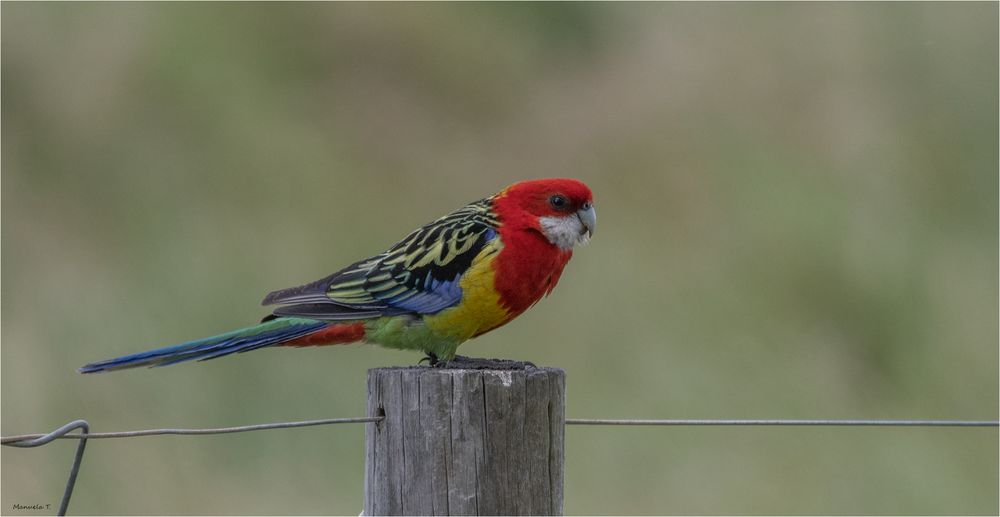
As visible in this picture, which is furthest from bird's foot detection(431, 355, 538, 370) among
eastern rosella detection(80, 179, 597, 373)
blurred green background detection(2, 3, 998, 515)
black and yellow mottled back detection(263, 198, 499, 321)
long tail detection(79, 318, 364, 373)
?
blurred green background detection(2, 3, 998, 515)

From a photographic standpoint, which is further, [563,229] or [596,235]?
[596,235]

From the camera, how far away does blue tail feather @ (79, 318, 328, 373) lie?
376cm

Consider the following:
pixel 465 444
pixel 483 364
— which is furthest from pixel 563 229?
pixel 465 444

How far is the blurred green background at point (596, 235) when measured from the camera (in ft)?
28.3

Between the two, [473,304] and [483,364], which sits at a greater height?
[473,304]

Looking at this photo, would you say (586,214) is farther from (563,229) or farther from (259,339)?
(259,339)

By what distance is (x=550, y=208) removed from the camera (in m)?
4.84

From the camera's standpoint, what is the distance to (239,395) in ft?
27.9

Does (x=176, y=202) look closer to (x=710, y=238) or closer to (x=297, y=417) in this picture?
(x=297, y=417)

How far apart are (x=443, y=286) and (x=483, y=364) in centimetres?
38

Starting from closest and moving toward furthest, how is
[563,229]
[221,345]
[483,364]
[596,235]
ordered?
[221,345]
[483,364]
[563,229]
[596,235]

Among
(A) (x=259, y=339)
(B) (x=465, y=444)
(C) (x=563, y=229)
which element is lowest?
(B) (x=465, y=444)

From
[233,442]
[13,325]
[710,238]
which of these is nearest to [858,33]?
[710,238]

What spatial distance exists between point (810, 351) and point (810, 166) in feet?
7.04
